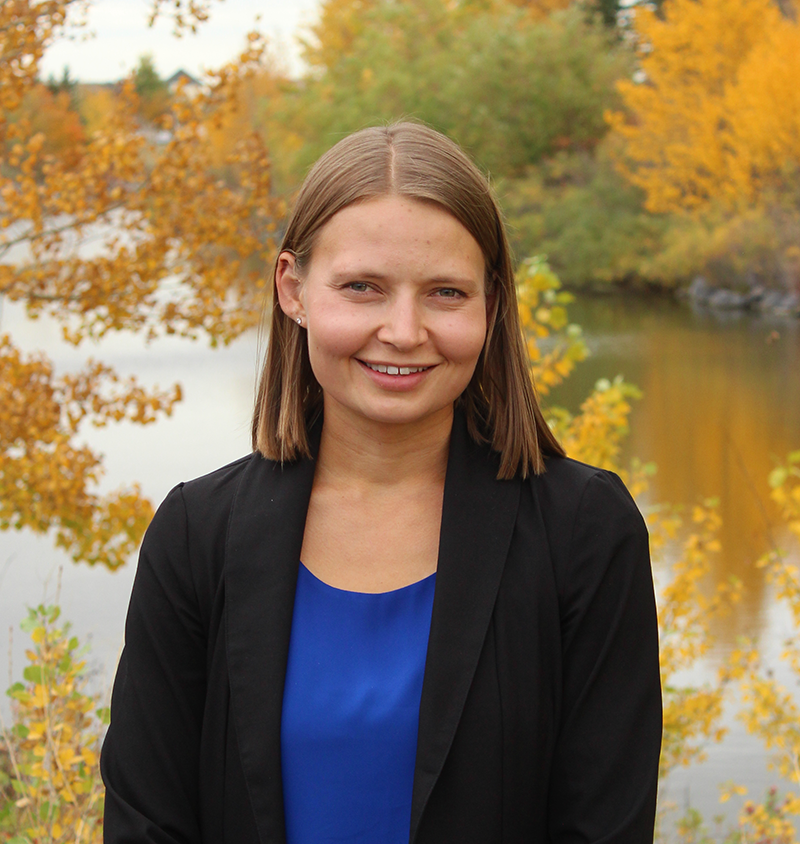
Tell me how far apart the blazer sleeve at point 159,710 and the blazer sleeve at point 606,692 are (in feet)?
1.64

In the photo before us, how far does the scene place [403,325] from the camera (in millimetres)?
1394

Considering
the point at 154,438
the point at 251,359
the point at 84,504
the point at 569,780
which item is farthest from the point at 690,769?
the point at 251,359

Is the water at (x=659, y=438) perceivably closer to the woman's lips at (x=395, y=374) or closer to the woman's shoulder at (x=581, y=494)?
the woman's lips at (x=395, y=374)

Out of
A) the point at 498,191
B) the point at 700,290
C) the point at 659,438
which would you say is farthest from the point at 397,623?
the point at 700,290

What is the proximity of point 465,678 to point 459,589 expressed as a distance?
0.39ft

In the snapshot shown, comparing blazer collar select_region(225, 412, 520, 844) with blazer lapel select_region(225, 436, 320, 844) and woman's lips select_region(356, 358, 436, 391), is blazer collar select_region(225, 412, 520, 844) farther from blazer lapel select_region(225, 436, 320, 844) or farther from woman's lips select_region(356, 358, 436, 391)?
woman's lips select_region(356, 358, 436, 391)

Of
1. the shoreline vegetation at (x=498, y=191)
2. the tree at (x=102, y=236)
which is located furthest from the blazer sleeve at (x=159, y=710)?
the tree at (x=102, y=236)

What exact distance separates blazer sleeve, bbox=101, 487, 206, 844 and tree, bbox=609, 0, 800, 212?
66.6 feet

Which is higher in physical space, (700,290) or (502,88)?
(502,88)

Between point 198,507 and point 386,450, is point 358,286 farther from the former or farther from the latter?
point 198,507

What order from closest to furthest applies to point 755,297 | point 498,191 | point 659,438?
point 498,191 → point 659,438 → point 755,297

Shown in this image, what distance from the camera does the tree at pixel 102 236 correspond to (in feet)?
15.7

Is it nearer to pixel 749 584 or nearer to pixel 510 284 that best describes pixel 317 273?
pixel 510 284

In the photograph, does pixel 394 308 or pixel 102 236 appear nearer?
pixel 394 308
